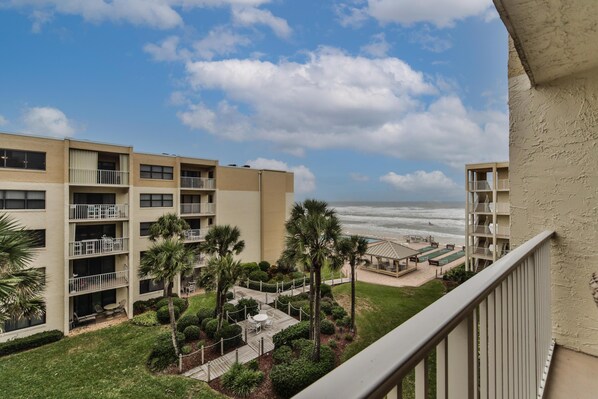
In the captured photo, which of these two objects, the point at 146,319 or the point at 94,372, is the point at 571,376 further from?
the point at 146,319

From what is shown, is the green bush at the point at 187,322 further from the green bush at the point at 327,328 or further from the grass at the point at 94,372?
the green bush at the point at 327,328

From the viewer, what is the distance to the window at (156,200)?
1499 cm

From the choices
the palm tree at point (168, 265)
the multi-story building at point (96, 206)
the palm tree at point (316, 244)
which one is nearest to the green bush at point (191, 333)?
the palm tree at point (168, 265)

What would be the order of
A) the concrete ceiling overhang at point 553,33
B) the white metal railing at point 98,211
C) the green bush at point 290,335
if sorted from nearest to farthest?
the concrete ceiling overhang at point 553,33, the green bush at point 290,335, the white metal railing at point 98,211

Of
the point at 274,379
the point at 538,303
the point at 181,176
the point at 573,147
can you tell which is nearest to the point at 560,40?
the point at 573,147

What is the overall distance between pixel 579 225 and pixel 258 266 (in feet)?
56.5

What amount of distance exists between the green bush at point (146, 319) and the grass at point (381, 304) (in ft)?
27.7

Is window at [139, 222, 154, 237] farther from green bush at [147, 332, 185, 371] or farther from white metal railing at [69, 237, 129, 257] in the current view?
green bush at [147, 332, 185, 371]

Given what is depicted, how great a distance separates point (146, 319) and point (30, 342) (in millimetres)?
3848

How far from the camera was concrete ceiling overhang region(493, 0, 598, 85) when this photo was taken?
5.26 ft

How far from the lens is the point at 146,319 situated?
41.0 feet

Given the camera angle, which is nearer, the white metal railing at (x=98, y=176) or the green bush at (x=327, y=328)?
the green bush at (x=327, y=328)

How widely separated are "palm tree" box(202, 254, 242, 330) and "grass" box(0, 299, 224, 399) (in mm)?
2703

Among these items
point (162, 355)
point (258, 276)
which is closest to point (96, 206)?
point (162, 355)
